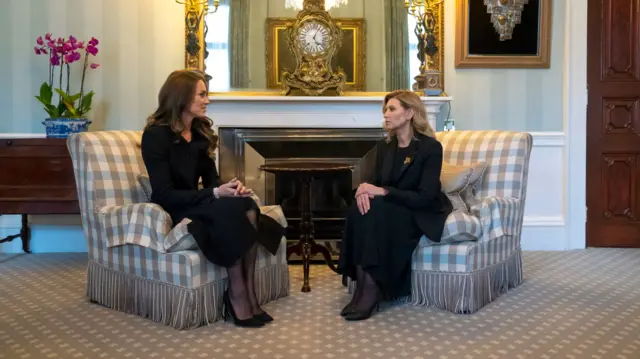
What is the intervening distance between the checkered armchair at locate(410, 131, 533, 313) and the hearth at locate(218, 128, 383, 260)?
0.99m

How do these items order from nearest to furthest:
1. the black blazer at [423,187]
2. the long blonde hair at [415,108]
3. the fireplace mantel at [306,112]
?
the black blazer at [423,187] → the long blonde hair at [415,108] → the fireplace mantel at [306,112]

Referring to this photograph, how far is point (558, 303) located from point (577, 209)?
1752 mm

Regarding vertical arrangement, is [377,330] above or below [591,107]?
below

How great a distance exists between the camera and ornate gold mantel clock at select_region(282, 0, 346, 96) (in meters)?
4.43

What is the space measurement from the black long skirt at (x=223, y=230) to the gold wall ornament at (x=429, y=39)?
7.08ft

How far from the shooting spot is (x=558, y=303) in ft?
10.3

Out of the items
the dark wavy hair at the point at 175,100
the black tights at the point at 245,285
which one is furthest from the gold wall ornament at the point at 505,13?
the black tights at the point at 245,285

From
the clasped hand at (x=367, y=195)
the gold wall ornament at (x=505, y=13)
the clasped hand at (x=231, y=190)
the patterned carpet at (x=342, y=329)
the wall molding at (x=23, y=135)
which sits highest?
the gold wall ornament at (x=505, y=13)

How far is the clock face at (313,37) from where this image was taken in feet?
14.5

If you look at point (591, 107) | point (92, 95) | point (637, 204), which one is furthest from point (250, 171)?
point (637, 204)

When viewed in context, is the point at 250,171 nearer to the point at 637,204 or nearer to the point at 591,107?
the point at 591,107

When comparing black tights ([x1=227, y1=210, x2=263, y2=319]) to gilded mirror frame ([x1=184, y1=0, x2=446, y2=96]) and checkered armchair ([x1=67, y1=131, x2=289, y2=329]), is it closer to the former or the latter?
checkered armchair ([x1=67, y1=131, x2=289, y2=329])

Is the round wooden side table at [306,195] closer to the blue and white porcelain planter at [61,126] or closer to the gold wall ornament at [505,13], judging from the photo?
the blue and white porcelain planter at [61,126]

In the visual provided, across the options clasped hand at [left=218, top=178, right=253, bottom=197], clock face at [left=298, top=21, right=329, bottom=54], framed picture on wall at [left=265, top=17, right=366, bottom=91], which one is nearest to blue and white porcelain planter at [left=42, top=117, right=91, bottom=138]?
framed picture on wall at [left=265, top=17, right=366, bottom=91]
